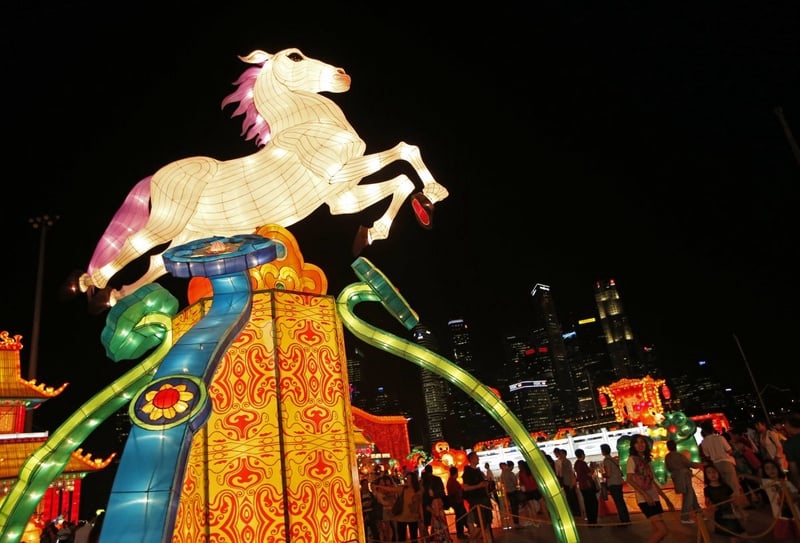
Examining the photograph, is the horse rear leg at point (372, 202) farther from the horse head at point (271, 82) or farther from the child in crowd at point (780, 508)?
the child in crowd at point (780, 508)

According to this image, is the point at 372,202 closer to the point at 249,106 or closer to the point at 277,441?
the point at 249,106

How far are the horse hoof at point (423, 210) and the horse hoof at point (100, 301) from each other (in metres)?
4.06

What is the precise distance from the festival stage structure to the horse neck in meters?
0.02

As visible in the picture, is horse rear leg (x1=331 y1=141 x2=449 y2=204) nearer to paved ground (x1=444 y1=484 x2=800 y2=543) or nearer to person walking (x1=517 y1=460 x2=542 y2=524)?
paved ground (x1=444 y1=484 x2=800 y2=543)

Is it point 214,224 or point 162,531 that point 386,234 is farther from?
point 162,531

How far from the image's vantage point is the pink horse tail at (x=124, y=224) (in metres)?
7.24

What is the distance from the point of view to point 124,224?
24.0 ft

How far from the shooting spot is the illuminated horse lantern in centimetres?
726

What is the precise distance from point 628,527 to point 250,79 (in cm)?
923

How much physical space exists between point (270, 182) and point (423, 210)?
6.75 ft

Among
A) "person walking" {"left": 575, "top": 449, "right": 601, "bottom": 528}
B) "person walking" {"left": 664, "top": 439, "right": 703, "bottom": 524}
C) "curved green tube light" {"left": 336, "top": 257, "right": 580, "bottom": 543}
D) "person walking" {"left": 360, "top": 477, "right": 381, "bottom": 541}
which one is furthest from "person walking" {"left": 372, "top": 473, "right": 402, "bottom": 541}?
"person walking" {"left": 664, "top": 439, "right": 703, "bottom": 524}

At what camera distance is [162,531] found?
12.4 feet

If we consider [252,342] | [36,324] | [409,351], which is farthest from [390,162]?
[36,324]

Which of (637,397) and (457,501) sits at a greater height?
(637,397)
